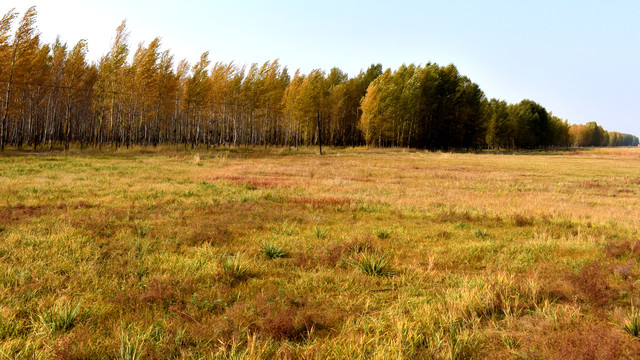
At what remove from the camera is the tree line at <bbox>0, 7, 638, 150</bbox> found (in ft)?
125

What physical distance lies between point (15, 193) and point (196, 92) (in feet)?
128

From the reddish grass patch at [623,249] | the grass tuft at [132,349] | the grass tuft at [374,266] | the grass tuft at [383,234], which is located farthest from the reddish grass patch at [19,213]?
the reddish grass patch at [623,249]

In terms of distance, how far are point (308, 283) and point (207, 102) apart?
165 feet

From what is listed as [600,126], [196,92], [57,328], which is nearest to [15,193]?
[57,328]

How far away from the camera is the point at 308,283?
4.58 m

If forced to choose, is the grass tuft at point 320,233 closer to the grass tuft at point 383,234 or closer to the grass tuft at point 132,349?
the grass tuft at point 383,234

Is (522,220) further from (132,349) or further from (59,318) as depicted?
(59,318)

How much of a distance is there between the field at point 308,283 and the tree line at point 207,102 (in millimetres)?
34574

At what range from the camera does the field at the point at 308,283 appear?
302 centimetres

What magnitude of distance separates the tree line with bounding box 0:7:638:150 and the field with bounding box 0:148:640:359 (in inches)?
1361

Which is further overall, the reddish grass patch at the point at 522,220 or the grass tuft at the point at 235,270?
the reddish grass patch at the point at 522,220


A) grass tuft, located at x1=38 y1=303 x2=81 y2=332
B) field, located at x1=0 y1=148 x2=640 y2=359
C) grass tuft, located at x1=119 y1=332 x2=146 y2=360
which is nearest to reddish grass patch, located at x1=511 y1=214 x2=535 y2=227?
field, located at x1=0 y1=148 x2=640 y2=359

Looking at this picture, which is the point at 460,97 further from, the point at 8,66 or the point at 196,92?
the point at 8,66

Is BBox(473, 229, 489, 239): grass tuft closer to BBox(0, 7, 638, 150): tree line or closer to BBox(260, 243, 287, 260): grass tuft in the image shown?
BBox(260, 243, 287, 260): grass tuft
